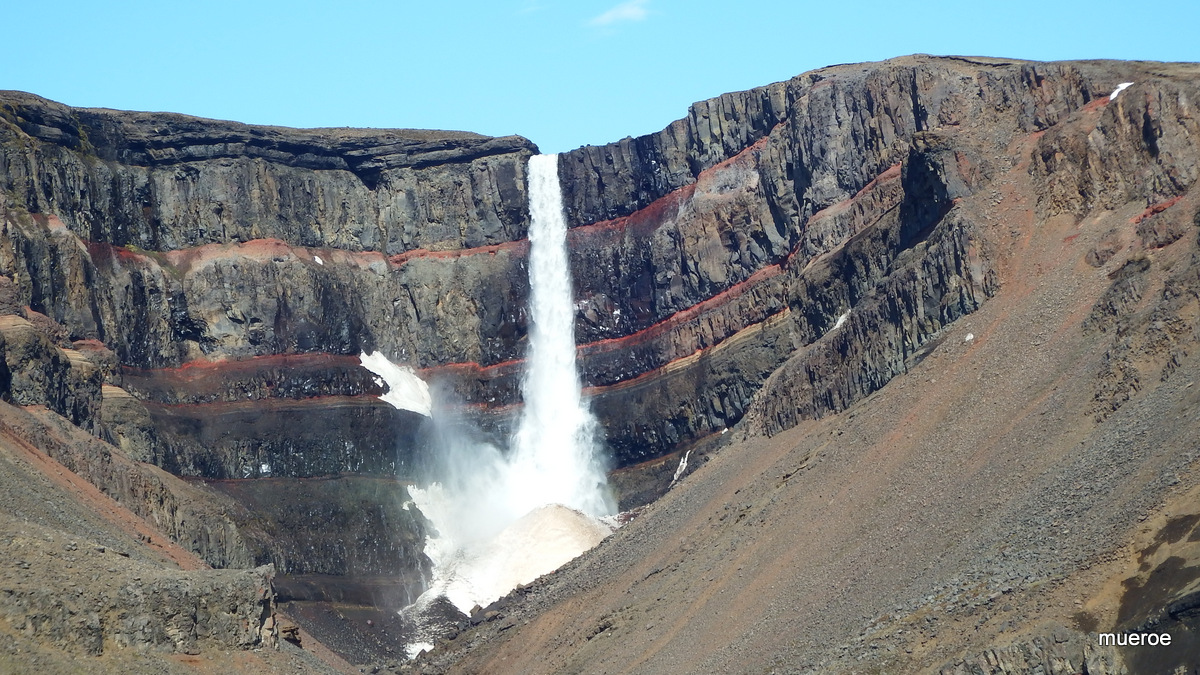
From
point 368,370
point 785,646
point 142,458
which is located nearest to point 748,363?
point 368,370

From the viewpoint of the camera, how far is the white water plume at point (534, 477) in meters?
91.6

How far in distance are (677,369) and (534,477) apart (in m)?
10.8

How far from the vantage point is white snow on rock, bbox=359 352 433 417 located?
10250cm

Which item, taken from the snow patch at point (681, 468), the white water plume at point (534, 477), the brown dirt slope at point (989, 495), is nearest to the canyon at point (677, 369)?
the brown dirt slope at point (989, 495)

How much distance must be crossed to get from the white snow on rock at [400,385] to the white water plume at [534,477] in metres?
1.62

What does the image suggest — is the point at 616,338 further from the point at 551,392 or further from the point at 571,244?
the point at 571,244

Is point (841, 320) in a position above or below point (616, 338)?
below

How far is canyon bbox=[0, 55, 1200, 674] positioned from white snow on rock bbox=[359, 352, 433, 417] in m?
0.85

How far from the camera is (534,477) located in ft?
338

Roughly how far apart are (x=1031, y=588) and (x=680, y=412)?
49476 millimetres

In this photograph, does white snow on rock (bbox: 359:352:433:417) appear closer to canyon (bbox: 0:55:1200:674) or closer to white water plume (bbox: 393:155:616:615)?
canyon (bbox: 0:55:1200:674)

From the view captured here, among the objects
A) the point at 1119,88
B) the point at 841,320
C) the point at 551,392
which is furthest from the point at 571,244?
the point at 1119,88

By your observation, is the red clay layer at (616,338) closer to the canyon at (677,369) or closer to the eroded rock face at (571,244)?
the eroded rock face at (571,244)

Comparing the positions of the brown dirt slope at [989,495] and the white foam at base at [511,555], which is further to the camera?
the white foam at base at [511,555]
